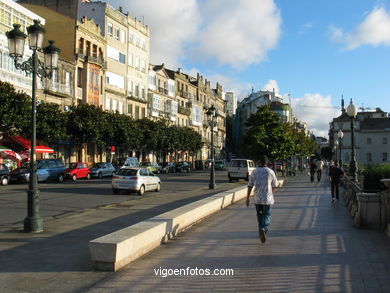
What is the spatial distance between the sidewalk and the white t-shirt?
0.83 metres

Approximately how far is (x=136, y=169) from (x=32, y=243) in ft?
43.0

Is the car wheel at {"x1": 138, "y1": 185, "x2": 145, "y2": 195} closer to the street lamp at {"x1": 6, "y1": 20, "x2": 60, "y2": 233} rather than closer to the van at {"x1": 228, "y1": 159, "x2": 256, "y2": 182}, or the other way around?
the street lamp at {"x1": 6, "y1": 20, "x2": 60, "y2": 233}

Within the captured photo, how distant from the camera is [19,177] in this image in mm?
27719

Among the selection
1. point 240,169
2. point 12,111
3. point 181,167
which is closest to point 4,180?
point 12,111

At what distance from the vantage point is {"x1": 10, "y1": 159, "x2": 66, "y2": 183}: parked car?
27.8m

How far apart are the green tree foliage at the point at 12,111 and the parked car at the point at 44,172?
2.85m

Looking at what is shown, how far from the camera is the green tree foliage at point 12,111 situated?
28938mm

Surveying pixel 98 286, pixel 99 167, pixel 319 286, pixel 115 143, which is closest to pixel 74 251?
pixel 98 286

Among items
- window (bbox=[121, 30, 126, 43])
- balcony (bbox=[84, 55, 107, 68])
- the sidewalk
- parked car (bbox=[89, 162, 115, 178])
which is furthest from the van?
window (bbox=[121, 30, 126, 43])

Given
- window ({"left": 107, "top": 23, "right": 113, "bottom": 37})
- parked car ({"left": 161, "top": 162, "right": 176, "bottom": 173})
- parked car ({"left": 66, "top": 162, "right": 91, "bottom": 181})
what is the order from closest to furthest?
parked car ({"left": 66, "top": 162, "right": 91, "bottom": 181})
parked car ({"left": 161, "top": 162, "right": 176, "bottom": 173})
window ({"left": 107, "top": 23, "right": 113, "bottom": 37})

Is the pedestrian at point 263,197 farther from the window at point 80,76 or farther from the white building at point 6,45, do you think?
the window at point 80,76

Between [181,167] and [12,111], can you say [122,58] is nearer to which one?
[181,167]

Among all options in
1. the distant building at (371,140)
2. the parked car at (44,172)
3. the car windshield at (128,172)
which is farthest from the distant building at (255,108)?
the car windshield at (128,172)

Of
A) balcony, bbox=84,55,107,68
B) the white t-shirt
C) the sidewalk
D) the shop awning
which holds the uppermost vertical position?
balcony, bbox=84,55,107,68
